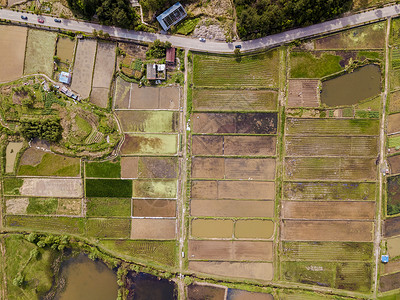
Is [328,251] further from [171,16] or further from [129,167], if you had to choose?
[171,16]

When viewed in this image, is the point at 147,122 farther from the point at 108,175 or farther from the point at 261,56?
the point at 261,56

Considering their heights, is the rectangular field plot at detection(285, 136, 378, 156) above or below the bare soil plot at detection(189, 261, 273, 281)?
above

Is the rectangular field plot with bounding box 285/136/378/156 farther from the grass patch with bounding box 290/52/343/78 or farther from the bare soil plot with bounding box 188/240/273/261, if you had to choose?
the bare soil plot with bounding box 188/240/273/261

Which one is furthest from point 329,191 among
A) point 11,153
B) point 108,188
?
point 11,153

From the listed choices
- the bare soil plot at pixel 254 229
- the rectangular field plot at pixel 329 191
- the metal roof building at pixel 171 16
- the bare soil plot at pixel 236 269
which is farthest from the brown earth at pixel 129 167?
the rectangular field plot at pixel 329 191

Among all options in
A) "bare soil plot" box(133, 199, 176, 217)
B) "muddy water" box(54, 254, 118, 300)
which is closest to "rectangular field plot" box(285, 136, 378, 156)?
"bare soil plot" box(133, 199, 176, 217)

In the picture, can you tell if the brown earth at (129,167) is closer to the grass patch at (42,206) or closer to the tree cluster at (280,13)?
the grass patch at (42,206)
